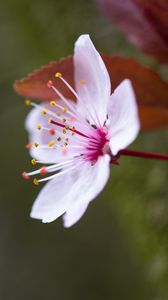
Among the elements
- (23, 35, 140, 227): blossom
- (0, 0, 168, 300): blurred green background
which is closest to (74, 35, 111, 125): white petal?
(23, 35, 140, 227): blossom

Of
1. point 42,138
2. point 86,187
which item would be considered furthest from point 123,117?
point 42,138

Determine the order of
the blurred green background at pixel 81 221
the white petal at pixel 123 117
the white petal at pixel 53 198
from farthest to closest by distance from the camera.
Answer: the blurred green background at pixel 81 221 < the white petal at pixel 53 198 < the white petal at pixel 123 117

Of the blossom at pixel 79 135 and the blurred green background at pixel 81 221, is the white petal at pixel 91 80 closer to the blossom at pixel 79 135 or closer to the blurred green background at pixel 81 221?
the blossom at pixel 79 135

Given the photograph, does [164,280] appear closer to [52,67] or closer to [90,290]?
[52,67]

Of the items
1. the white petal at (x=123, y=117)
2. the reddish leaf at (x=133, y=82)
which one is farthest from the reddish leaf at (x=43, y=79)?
the white petal at (x=123, y=117)

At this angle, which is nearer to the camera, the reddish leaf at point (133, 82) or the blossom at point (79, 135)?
the blossom at point (79, 135)
